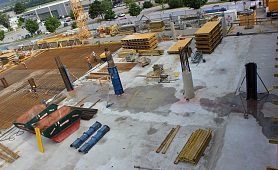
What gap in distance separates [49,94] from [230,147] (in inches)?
659

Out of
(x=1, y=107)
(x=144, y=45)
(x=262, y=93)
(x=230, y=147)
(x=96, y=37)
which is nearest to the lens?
(x=230, y=147)

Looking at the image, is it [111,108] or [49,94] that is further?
[49,94]

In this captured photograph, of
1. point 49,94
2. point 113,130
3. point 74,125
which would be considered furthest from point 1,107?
point 113,130

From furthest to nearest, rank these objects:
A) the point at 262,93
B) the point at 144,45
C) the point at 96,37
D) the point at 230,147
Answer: the point at 96,37 < the point at 144,45 < the point at 262,93 < the point at 230,147

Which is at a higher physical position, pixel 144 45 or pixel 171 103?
pixel 144 45

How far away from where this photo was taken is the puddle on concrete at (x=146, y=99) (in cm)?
1596

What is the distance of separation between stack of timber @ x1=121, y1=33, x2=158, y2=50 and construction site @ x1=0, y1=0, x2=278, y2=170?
0.45 ft

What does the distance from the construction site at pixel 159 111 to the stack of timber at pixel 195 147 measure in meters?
0.05

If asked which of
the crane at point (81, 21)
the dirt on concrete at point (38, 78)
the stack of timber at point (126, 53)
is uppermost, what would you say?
the crane at point (81, 21)

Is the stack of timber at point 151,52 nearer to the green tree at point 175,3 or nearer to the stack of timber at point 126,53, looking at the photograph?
the stack of timber at point 126,53

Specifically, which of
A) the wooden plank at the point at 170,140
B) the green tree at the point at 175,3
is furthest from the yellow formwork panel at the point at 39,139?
the green tree at the point at 175,3

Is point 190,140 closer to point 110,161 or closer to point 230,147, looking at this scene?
point 230,147

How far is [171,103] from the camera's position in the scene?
52.2 feet

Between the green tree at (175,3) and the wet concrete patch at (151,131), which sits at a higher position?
the green tree at (175,3)
